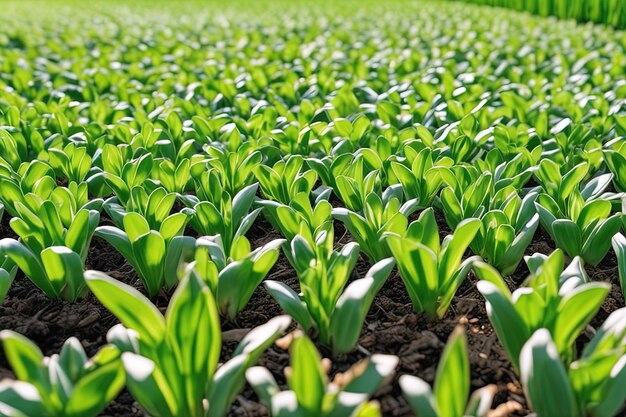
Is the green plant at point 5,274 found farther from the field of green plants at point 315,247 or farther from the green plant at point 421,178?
the green plant at point 421,178

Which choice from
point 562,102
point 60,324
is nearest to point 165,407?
point 60,324

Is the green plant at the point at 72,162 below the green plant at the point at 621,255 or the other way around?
below

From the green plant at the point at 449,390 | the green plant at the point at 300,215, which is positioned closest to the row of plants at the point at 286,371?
the green plant at the point at 449,390

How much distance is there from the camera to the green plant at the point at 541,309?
1.41m

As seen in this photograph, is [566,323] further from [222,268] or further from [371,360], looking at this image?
[222,268]

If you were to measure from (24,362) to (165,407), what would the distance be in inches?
10.7

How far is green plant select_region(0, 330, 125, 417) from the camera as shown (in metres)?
1.23

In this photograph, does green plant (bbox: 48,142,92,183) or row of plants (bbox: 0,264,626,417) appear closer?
row of plants (bbox: 0,264,626,417)

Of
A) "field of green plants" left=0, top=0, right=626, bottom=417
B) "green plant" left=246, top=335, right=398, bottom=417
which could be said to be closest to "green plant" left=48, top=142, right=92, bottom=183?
"field of green plants" left=0, top=0, right=626, bottom=417

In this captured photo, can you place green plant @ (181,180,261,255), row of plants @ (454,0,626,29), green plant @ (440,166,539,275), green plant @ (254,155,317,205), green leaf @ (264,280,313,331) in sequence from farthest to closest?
row of plants @ (454,0,626,29) < green plant @ (254,155,317,205) < green plant @ (181,180,261,255) < green plant @ (440,166,539,275) < green leaf @ (264,280,313,331)

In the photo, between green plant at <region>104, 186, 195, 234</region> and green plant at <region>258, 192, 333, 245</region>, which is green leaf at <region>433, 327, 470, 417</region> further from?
green plant at <region>104, 186, 195, 234</region>

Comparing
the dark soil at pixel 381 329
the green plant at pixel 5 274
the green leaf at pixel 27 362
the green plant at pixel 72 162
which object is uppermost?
the green leaf at pixel 27 362

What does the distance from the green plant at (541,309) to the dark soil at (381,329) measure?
0.42 ft

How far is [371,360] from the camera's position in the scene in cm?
134
